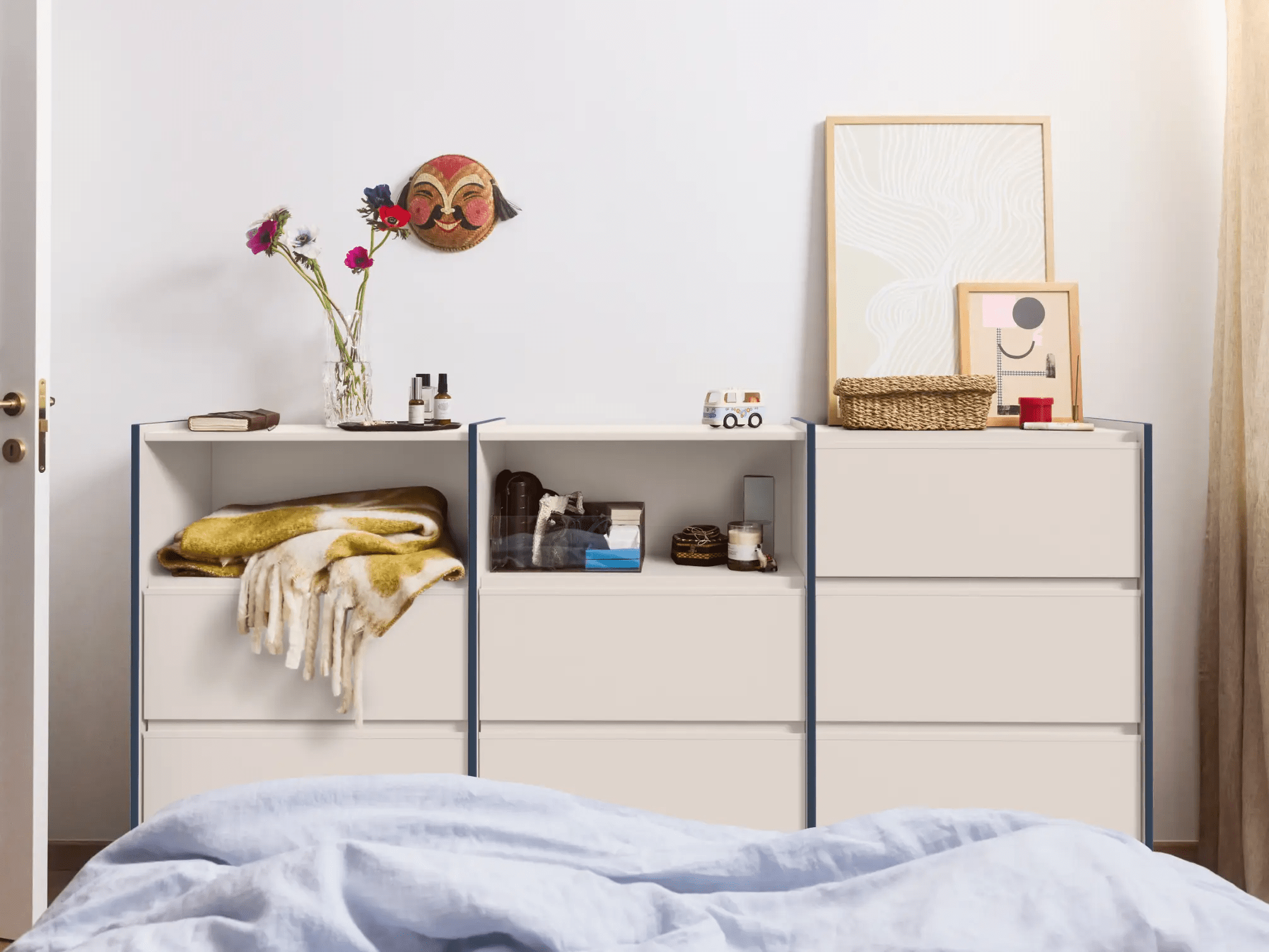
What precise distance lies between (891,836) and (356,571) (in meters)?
1.27

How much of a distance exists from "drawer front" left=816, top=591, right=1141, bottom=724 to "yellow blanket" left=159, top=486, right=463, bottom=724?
33.6 inches

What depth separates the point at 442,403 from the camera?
208 centimetres

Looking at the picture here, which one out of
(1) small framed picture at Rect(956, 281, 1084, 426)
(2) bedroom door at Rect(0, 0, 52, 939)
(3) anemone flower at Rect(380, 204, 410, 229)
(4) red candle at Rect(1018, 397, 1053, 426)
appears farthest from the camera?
(1) small framed picture at Rect(956, 281, 1084, 426)

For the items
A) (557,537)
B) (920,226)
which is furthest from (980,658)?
(920,226)

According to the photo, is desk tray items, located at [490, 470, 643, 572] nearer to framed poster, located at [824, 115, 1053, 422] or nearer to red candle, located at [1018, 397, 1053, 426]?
framed poster, located at [824, 115, 1053, 422]

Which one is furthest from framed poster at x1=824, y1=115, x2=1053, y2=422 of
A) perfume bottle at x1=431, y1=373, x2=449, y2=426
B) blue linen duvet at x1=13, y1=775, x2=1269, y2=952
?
blue linen duvet at x1=13, y1=775, x2=1269, y2=952

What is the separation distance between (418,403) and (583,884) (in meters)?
1.39

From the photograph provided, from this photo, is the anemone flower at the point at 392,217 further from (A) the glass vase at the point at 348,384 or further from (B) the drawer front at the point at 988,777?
(B) the drawer front at the point at 988,777

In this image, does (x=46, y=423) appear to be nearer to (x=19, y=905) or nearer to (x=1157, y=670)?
(x=19, y=905)

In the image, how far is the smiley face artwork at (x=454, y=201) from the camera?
2.27m

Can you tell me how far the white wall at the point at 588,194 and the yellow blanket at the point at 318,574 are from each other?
0.46 metres

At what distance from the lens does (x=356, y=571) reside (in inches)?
74.5

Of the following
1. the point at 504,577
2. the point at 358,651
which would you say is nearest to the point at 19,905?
the point at 358,651

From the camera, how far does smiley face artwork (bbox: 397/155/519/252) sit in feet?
7.45
